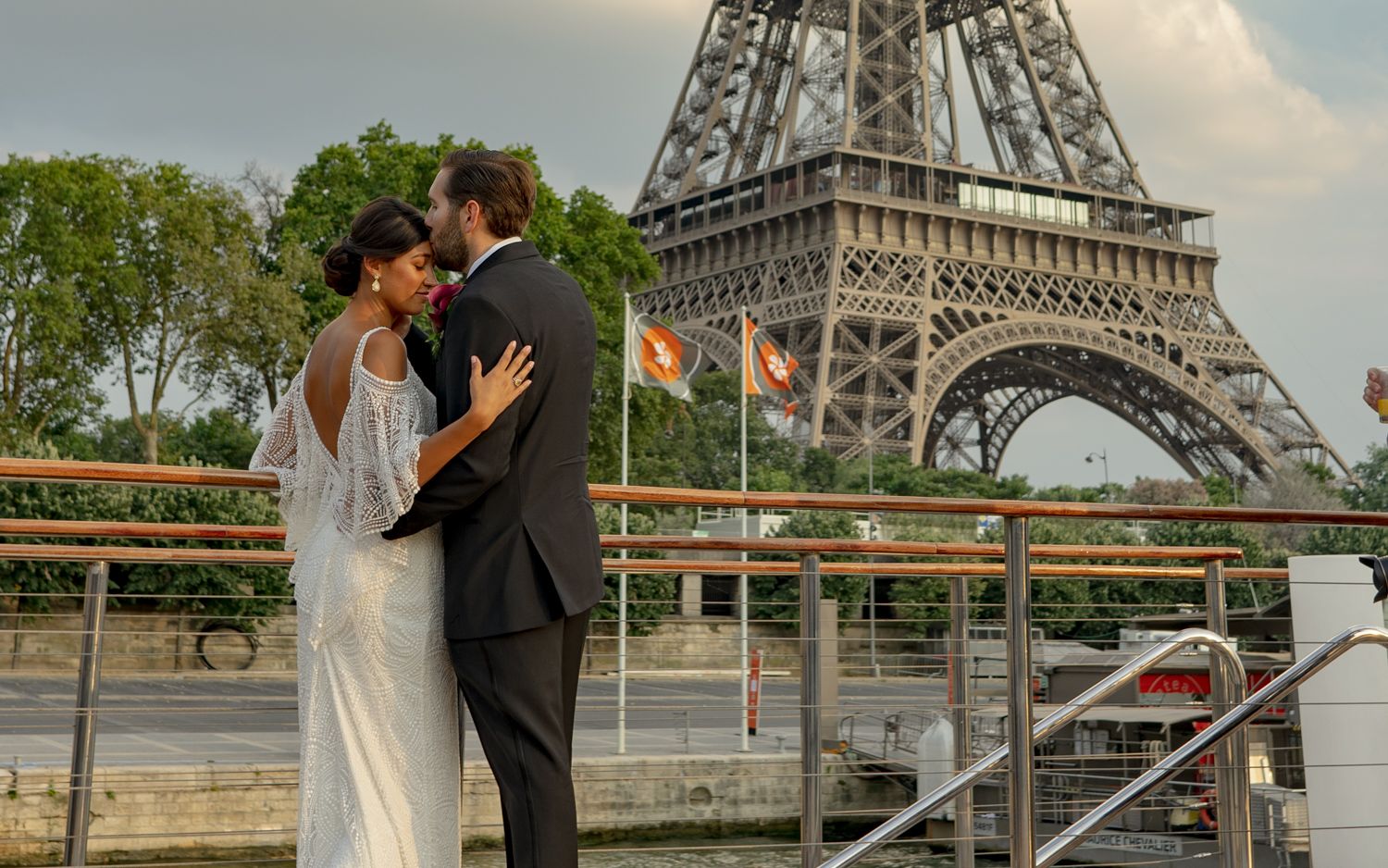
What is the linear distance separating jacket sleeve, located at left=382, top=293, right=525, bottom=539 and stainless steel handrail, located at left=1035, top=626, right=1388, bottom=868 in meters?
2.13

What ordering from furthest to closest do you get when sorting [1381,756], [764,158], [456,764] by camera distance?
1. [764,158]
2. [1381,756]
3. [456,764]

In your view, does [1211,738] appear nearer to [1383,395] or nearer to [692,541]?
[1383,395]

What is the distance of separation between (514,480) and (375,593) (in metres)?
0.38

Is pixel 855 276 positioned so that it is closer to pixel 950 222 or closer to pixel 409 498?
pixel 950 222

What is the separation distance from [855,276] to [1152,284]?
38.3ft

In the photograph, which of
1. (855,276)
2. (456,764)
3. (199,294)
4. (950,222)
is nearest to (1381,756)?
(456,764)

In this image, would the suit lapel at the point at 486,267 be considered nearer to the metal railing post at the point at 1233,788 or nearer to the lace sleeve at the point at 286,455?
the lace sleeve at the point at 286,455

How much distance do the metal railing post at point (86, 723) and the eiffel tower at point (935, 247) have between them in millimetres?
35316

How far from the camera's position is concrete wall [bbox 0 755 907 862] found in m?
A: 12.0

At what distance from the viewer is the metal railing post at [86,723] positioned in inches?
159

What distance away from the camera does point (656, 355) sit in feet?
74.2

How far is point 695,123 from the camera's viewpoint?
51000mm

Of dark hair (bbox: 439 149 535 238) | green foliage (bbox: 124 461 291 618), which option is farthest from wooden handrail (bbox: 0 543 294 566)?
green foliage (bbox: 124 461 291 618)

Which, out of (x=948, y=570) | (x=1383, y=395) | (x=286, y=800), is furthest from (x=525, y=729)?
(x=286, y=800)
